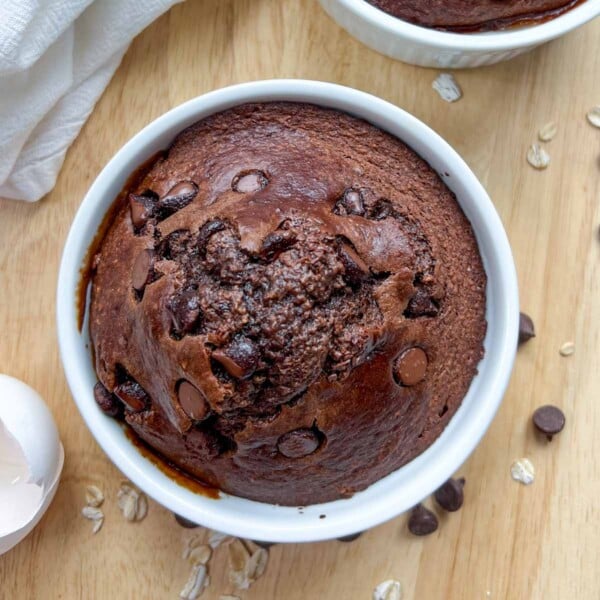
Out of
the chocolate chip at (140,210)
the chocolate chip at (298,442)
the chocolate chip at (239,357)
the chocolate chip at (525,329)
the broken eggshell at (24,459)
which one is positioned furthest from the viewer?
the chocolate chip at (525,329)

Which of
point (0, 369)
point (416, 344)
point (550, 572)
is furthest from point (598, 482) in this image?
point (0, 369)

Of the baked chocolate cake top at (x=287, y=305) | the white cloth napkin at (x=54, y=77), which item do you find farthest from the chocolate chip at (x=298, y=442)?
the white cloth napkin at (x=54, y=77)

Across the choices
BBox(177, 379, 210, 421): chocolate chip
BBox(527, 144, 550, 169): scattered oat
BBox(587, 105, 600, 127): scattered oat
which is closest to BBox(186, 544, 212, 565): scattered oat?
BBox(177, 379, 210, 421): chocolate chip

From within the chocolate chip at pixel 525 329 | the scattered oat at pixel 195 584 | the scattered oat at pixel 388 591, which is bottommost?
the scattered oat at pixel 388 591

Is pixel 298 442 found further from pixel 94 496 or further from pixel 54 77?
pixel 54 77

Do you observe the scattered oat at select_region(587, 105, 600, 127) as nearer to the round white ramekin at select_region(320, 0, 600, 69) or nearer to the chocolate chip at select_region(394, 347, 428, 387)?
the round white ramekin at select_region(320, 0, 600, 69)

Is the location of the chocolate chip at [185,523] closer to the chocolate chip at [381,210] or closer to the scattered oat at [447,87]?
the chocolate chip at [381,210]
